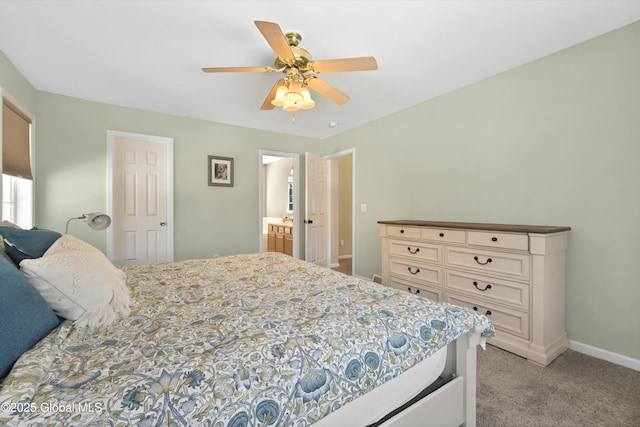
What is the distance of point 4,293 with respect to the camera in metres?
0.79

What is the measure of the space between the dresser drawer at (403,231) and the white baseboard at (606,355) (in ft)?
4.72

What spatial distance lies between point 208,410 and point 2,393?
443 mm

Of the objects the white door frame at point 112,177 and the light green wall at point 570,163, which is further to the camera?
the white door frame at point 112,177

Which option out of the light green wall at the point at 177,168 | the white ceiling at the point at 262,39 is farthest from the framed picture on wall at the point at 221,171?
the white ceiling at the point at 262,39

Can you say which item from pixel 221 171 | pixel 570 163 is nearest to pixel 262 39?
pixel 221 171

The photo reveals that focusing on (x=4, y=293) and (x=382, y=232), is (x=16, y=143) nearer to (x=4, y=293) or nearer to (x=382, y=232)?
(x=4, y=293)

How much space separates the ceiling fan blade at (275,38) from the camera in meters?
1.50

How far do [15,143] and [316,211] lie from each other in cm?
352

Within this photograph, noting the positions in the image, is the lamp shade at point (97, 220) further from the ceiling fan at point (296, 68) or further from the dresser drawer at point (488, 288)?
the dresser drawer at point (488, 288)

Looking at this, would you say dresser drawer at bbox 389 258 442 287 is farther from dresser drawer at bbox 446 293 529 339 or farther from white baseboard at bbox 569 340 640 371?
white baseboard at bbox 569 340 640 371

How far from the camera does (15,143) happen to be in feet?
8.06

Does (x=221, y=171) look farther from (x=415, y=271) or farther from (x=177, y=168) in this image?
(x=415, y=271)

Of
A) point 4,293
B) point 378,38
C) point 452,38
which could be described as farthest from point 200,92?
point 4,293

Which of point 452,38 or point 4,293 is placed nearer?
point 4,293
